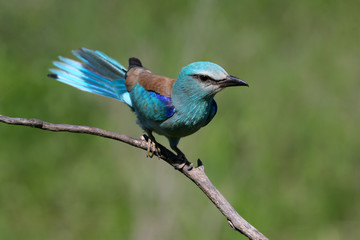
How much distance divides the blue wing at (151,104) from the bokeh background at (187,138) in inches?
26.4

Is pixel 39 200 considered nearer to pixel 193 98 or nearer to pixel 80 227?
pixel 80 227

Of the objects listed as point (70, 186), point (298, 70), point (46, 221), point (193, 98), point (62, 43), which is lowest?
point (46, 221)

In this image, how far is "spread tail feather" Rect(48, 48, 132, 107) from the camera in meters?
4.29

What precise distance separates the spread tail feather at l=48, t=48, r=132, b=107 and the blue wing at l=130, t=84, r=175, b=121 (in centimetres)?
33

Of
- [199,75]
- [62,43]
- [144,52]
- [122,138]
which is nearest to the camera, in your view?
[122,138]

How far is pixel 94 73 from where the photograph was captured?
4.38 m

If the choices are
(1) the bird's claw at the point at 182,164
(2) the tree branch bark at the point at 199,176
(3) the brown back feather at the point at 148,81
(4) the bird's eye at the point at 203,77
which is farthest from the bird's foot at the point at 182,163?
(4) the bird's eye at the point at 203,77

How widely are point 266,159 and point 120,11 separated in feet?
7.15

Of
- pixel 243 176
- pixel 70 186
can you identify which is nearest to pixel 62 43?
pixel 70 186

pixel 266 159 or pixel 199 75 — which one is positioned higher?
pixel 266 159

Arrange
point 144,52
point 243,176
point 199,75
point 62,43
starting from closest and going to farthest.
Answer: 1. point 199,75
2. point 243,176
3. point 144,52
4. point 62,43

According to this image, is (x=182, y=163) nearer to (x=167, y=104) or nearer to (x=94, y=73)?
(x=167, y=104)

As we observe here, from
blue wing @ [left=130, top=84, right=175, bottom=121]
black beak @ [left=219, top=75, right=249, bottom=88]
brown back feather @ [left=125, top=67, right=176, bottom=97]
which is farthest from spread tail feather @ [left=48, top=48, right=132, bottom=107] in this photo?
black beak @ [left=219, top=75, right=249, bottom=88]

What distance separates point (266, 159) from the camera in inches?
199
